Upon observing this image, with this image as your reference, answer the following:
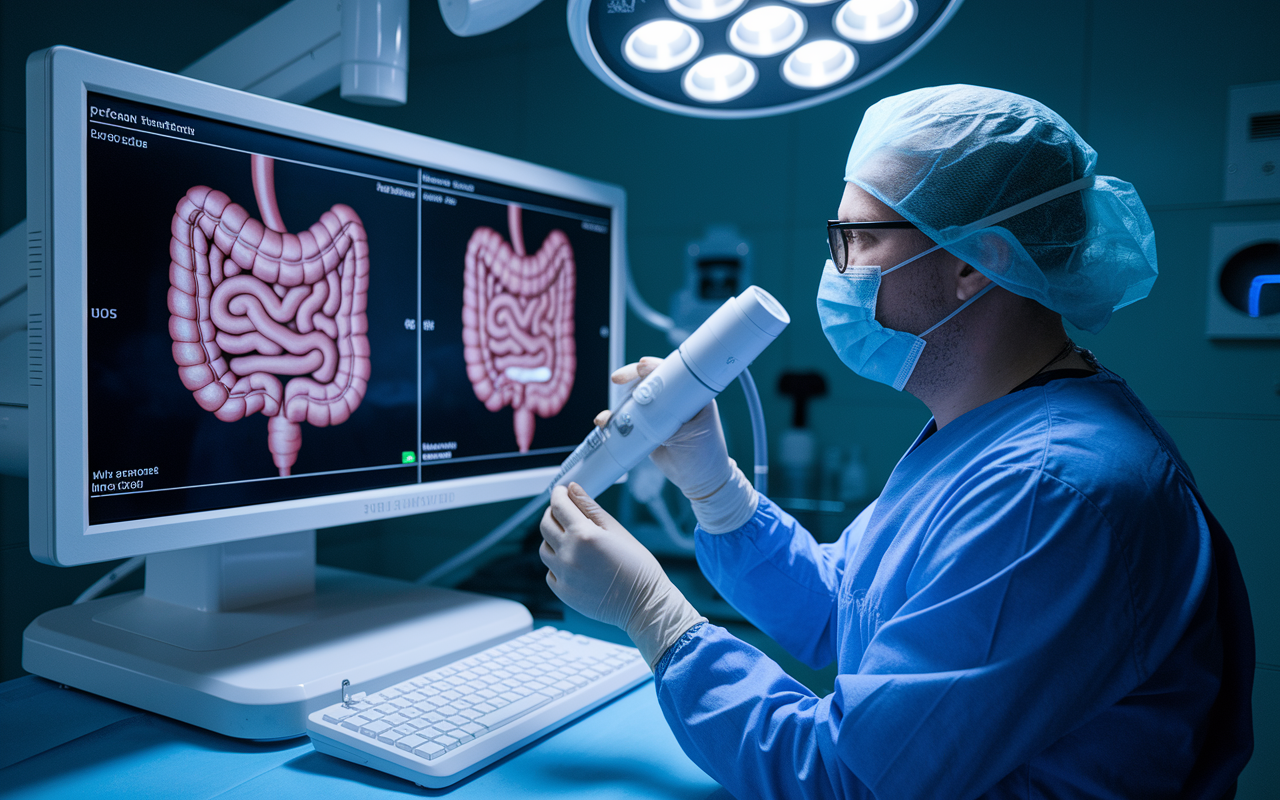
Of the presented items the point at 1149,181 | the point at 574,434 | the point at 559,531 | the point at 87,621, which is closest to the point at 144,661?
the point at 87,621

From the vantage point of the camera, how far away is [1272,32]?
1314 mm

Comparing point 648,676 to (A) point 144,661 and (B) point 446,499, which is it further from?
(A) point 144,661

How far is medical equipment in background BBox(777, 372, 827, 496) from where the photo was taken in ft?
5.56

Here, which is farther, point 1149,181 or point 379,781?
point 1149,181

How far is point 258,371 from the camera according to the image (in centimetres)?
93

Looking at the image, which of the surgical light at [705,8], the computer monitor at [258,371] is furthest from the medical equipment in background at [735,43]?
the computer monitor at [258,371]

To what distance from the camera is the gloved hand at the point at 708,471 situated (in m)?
1.07

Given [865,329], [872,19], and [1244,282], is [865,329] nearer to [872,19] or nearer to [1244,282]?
[872,19]

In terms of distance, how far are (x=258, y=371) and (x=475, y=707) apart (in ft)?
1.53

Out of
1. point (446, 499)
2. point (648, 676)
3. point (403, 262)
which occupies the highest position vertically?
point (403, 262)

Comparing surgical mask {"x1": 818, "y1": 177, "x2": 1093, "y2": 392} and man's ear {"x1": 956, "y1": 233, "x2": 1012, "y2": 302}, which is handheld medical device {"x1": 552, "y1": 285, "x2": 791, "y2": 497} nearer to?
surgical mask {"x1": 818, "y1": 177, "x2": 1093, "y2": 392}

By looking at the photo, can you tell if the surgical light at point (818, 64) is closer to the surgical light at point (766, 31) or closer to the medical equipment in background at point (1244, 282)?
the surgical light at point (766, 31)

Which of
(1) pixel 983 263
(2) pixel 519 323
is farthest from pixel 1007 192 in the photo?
(2) pixel 519 323

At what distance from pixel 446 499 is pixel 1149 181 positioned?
1.35m
